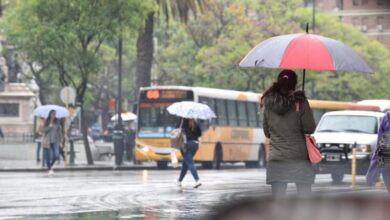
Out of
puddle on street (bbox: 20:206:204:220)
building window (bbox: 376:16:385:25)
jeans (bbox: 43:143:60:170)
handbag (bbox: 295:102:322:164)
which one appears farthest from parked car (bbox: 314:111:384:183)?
building window (bbox: 376:16:385:25)

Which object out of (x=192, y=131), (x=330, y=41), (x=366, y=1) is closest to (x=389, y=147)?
(x=330, y=41)

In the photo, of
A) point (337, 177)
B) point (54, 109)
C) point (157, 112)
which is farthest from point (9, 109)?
point (337, 177)

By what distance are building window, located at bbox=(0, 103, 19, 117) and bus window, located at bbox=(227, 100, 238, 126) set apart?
26.1 metres

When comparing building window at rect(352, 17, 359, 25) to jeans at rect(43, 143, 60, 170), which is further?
building window at rect(352, 17, 359, 25)

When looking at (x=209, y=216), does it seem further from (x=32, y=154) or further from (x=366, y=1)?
(x=366, y=1)

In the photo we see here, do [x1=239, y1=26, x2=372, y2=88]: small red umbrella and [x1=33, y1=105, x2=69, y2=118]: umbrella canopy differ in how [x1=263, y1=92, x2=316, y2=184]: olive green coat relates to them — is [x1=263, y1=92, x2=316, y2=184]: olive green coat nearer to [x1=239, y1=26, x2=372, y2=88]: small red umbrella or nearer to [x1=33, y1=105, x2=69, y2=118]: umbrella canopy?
[x1=239, y1=26, x2=372, y2=88]: small red umbrella

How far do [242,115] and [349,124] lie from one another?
13.8 m

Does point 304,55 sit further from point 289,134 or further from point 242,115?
point 242,115

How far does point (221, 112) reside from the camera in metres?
35.6

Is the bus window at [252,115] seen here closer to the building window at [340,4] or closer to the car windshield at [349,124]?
the car windshield at [349,124]

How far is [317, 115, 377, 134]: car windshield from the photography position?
2325cm

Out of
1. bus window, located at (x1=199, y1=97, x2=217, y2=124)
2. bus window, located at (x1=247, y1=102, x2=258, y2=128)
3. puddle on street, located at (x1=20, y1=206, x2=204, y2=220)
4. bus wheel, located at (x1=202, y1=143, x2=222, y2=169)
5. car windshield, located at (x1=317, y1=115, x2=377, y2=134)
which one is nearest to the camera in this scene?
puddle on street, located at (x1=20, y1=206, x2=204, y2=220)

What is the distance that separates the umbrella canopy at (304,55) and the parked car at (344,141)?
34.4 ft

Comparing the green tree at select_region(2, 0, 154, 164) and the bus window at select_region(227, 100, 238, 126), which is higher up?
the green tree at select_region(2, 0, 154, 164)
